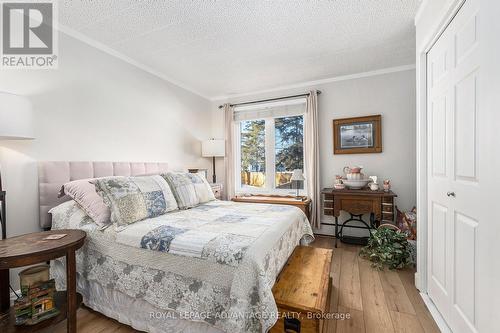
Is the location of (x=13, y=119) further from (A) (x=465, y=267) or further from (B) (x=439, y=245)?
(B) (x=439, y=245)

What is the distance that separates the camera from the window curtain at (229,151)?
4102 millimetres

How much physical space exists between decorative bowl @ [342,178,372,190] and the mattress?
5.31 ft

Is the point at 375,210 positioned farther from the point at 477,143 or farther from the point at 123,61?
the point at 123,61

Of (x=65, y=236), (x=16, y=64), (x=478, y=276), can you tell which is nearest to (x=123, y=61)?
(x=16, y=64)

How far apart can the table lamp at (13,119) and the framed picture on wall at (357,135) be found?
3.53m

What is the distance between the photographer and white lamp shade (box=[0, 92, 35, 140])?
4.69 feet

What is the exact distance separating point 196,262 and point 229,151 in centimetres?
295

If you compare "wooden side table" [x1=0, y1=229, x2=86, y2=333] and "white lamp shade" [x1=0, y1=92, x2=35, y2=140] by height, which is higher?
"white lamp shade" [x1=0, y1=92, x2=35, y2=140]

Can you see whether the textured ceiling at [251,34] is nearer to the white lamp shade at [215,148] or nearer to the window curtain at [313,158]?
the window curtain at [313,158]

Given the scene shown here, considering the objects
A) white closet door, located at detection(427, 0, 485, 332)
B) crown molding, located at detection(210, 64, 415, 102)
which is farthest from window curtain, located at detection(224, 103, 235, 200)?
white closet door, located at detection(427, 0, 485, 332)

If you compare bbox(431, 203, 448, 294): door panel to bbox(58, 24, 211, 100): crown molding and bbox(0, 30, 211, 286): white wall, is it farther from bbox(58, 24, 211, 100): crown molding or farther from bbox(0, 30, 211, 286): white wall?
bbox(58, 24, 211, 100): crown molding

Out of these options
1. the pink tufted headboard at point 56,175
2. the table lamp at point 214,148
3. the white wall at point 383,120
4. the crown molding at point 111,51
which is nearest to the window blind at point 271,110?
the white wall at point 383,120

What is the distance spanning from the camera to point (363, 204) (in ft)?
9.57

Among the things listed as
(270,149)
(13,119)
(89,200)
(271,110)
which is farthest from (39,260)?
(271,110)
